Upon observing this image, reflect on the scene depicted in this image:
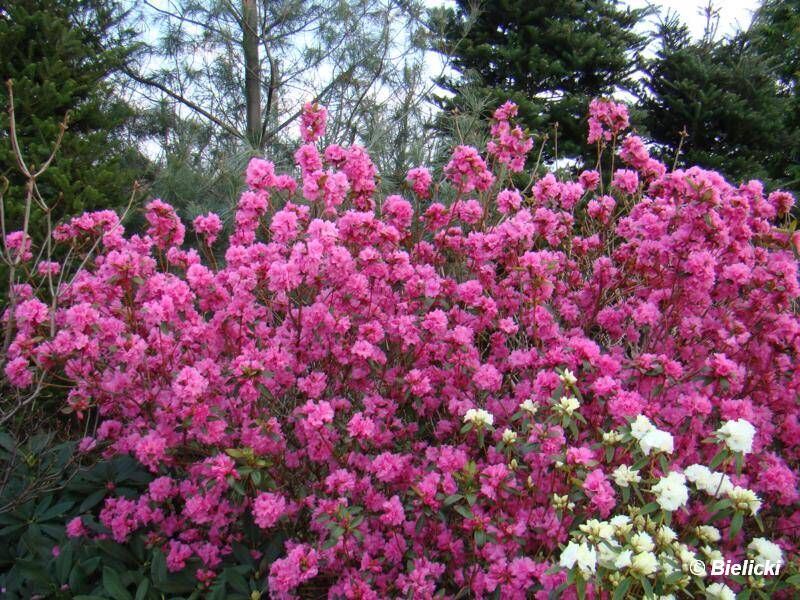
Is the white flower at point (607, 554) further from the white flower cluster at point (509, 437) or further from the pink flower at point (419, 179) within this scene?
the pink flower at point (419, 179)

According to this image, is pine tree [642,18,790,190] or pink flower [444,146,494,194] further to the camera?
pine tree [642,18,790,190]

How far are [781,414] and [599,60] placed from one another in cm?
667

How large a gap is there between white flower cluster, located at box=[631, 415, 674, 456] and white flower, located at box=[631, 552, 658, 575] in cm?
30

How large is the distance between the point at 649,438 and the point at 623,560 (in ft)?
1.12

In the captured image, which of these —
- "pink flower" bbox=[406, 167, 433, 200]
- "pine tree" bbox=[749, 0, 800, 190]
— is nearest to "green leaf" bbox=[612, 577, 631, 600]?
"pink flower" bbox=[406, 167, 433, 200]

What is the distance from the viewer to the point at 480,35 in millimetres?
8406

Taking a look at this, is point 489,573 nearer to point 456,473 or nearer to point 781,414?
point 456,473

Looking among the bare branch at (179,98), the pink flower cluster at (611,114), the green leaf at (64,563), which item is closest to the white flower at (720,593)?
the green leaf at (64,563)

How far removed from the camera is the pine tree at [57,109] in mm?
4477

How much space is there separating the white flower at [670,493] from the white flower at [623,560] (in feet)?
0.71

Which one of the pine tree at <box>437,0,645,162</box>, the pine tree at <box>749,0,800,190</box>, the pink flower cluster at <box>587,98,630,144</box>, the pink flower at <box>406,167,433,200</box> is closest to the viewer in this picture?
the pink flower at <box>406,167,433,200</box>

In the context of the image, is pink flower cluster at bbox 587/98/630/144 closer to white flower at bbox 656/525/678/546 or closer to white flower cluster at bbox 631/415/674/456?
white flower cluster at bbox 631/415/674/456

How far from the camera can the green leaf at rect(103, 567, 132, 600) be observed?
83.0 inches

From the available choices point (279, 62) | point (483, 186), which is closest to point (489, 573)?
point (483, 186)
